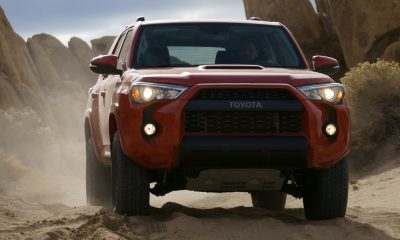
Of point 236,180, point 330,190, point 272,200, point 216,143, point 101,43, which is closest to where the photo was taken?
point 216,143

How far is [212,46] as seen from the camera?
29.7 ft

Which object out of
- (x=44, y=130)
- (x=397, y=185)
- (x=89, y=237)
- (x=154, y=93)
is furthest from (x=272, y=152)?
(x=44, y=130)

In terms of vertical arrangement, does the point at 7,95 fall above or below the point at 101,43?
above

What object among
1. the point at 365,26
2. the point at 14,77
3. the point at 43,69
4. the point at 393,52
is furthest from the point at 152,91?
the point at 43,69

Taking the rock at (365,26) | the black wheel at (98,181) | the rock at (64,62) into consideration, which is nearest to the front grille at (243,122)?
the black wheel at (98,181)

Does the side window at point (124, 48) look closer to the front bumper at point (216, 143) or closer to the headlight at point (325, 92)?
the front bumper at point (216, 143)

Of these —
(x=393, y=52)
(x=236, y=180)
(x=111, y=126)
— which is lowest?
(x=393, y=52)

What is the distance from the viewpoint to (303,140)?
7.63 m

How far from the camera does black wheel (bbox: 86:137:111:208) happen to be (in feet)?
34.3

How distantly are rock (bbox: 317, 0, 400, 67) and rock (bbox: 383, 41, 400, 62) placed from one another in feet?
4.41

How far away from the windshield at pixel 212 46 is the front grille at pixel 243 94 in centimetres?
109

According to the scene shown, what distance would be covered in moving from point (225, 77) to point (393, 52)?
19.9 meters

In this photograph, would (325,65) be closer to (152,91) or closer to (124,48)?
(152,91)

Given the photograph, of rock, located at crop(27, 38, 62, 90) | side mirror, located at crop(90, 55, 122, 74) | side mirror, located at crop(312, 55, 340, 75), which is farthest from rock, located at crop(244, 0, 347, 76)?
rock, located at crop(27, 38, 62, 90)
